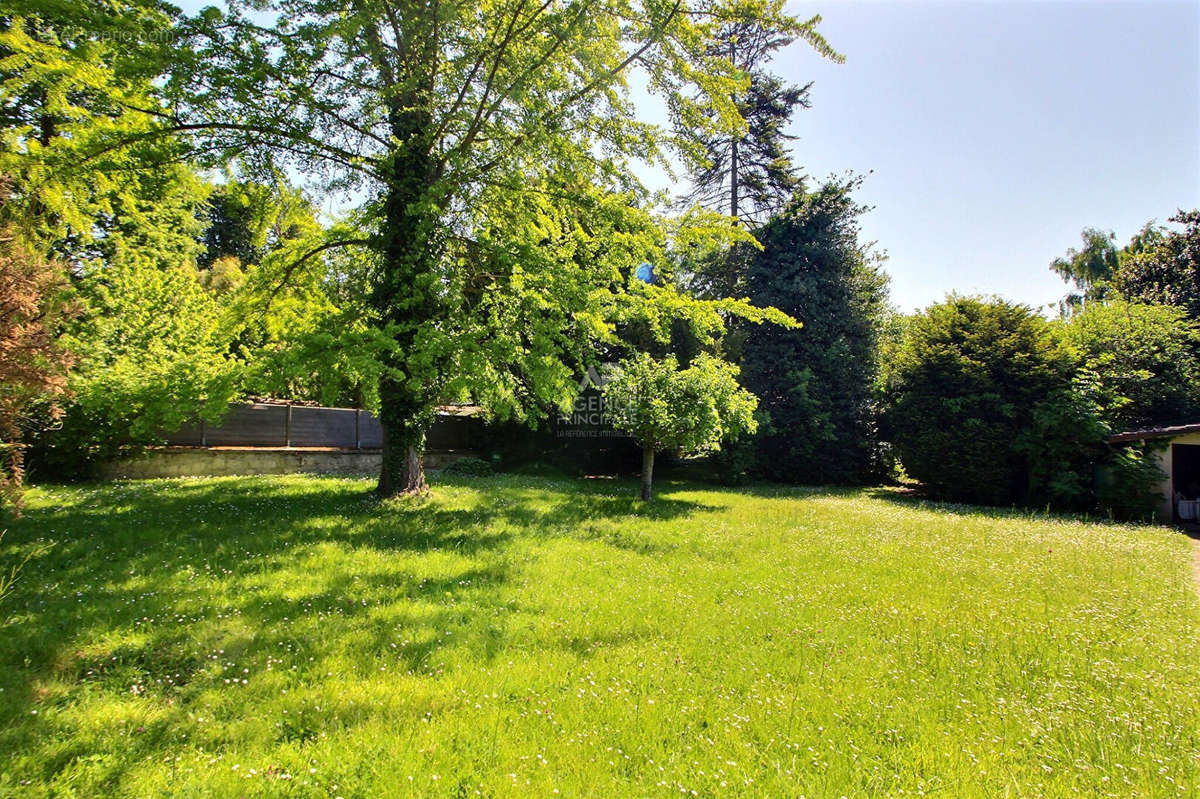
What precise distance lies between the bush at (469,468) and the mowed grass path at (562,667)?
10.4m

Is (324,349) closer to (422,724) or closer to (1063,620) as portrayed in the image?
(422,724)

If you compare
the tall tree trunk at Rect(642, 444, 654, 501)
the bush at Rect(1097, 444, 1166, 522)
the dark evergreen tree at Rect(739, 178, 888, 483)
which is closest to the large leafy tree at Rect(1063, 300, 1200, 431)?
the bush at Rect(1097, 444, 1166, 522)

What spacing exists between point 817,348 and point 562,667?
20268 mm

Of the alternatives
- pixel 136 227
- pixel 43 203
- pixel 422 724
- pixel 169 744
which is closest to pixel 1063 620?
pixel 422 724

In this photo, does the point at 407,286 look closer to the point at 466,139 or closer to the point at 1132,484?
the point at 466,139

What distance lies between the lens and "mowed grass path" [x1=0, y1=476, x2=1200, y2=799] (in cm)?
288

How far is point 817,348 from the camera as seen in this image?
21438 millimetres

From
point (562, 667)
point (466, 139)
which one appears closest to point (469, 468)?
point (466, 139)

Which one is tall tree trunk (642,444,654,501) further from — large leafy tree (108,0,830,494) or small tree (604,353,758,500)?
large leafy tree (108,0,830,494)

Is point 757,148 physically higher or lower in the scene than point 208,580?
higher

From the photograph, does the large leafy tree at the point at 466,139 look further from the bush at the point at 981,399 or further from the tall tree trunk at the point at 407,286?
the bush at the point at 981,399

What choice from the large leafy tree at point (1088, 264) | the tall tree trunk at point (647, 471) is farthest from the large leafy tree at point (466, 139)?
the large leafy tree at point (1088, 264)

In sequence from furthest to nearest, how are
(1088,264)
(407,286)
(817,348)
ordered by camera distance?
1. (1088,264)
2. (817,348)
3. (407,286)

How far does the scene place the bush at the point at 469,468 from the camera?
18.6 m
